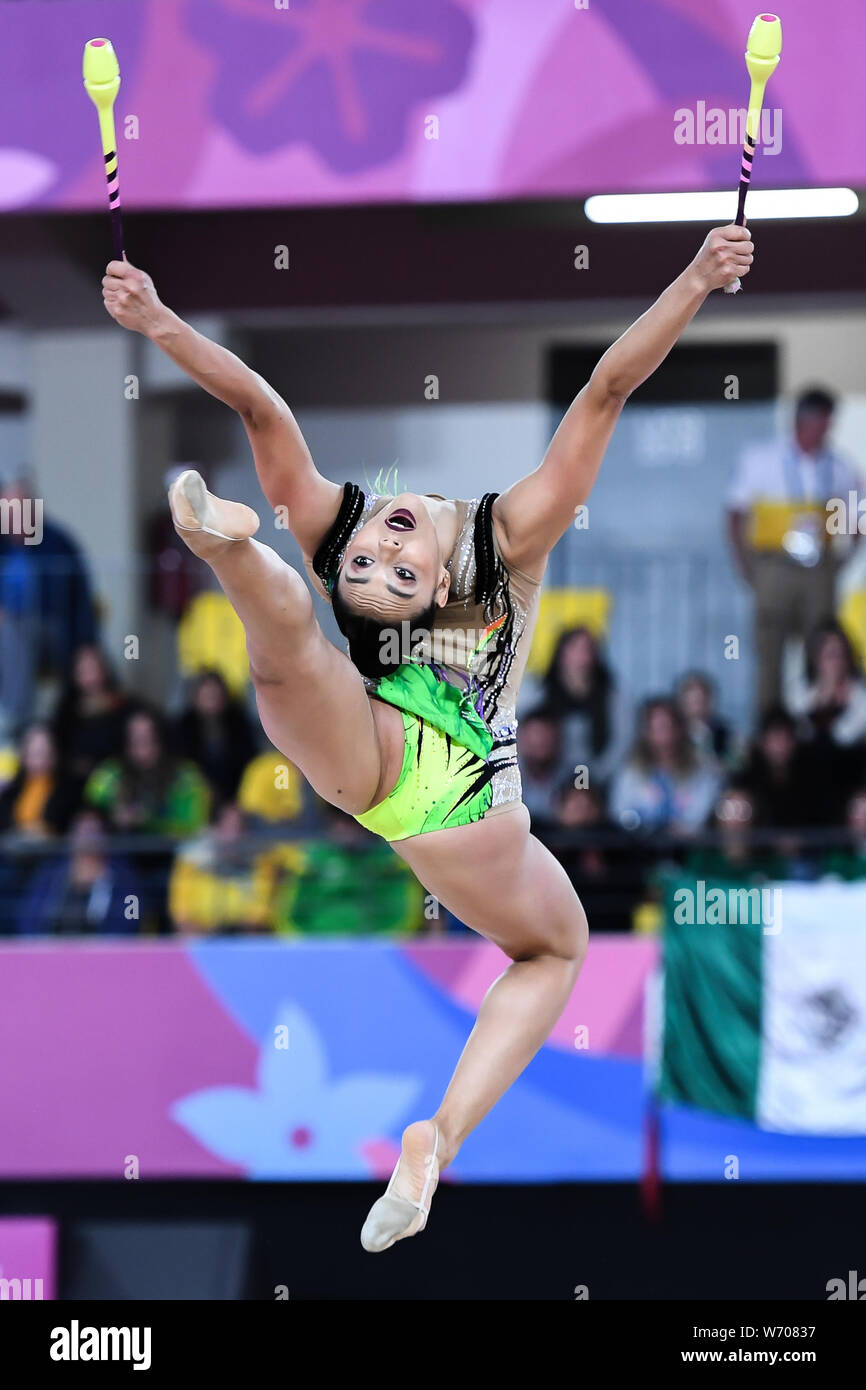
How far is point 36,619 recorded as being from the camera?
20.1 ft

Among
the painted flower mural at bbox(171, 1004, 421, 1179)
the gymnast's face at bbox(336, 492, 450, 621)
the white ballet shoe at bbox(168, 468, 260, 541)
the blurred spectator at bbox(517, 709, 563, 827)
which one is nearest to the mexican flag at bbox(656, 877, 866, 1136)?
the blurred spectator at bbox(517, 709, 563, 827)

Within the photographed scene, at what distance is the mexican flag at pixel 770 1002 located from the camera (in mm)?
5355

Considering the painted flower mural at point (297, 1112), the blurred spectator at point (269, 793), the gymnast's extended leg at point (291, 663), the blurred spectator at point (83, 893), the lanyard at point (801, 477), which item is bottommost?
the painted flower mural at point (297, 1112)

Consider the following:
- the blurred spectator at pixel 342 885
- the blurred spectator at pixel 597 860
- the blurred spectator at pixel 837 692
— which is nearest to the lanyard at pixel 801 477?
the blurred spectator at pixel 837 692

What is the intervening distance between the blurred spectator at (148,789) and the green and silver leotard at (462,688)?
313 centimetres

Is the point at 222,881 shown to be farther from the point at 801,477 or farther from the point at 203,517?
the point at 203,517

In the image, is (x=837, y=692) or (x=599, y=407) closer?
(x=599, y=407)

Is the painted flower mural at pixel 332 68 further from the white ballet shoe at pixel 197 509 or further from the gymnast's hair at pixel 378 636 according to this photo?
the white ballet shoe at pixel 197 509

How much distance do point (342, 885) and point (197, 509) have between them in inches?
145

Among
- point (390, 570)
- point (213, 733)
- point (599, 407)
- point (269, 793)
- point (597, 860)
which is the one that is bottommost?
point (597, 860)

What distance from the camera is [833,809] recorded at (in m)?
5.95

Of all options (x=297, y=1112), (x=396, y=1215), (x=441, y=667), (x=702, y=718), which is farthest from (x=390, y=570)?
(x=297, y=1112)
